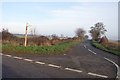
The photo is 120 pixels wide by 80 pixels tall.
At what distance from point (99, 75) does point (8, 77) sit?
13.0 feet

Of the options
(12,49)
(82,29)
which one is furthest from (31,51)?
(82,29)

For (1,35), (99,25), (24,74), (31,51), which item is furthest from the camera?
(99,25)

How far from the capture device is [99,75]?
432 inches

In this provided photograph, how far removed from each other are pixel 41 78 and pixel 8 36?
102 ft

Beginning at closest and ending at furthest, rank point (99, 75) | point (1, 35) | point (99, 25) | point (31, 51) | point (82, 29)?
point (99, 75)
point (31, 51)
point (1, 35)
point (99, 25)
point (82, 29)

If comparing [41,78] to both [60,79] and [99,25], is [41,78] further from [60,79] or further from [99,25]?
[99,25]

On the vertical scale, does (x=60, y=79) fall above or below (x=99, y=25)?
below

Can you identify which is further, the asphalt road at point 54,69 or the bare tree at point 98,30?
the bare tree at point 98,30

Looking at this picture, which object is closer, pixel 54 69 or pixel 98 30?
pixel 54 69

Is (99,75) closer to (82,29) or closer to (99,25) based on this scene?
(99,25)

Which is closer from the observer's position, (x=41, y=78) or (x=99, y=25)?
(x=41, y=78)

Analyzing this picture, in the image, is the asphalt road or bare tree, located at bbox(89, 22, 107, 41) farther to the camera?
bare tree, located at bbox(89, 22, 107, 41)

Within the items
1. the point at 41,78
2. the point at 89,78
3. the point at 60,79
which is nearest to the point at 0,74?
the point at 41,78

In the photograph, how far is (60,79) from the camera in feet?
30.3
